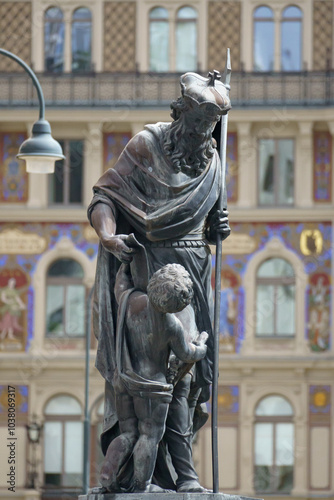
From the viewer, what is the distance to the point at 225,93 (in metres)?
12.0

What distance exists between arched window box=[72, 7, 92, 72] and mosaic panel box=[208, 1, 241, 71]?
3.23 m

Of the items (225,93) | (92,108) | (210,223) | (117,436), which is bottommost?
(117,436)

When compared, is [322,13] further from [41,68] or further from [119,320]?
[119,320]

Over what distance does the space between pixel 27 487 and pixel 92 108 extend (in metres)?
10.2

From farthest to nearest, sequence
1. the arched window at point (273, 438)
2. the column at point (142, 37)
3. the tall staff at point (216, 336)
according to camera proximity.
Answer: the column at point (142, 37)
the arched window at point (273, 438)
the tall staff at point (216, 336)

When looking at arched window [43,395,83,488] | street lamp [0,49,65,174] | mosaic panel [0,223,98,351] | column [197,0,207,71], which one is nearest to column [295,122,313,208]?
column [197,0,207,71]

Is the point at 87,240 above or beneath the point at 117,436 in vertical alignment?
above

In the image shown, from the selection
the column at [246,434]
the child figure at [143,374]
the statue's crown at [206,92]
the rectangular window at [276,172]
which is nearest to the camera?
the child figure at [143,374]

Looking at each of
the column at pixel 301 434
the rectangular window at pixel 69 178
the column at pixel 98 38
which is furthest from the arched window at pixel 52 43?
the column at pixel 301 434

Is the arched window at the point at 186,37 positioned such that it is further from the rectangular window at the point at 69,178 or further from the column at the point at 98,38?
the rectangular window at the point at 69,178

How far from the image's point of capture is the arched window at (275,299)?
5453cm

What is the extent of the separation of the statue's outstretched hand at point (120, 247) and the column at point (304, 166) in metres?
43.2

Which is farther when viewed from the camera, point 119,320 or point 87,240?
point 87,240

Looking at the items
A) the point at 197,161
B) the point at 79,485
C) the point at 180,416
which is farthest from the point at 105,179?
the point at 79,485
